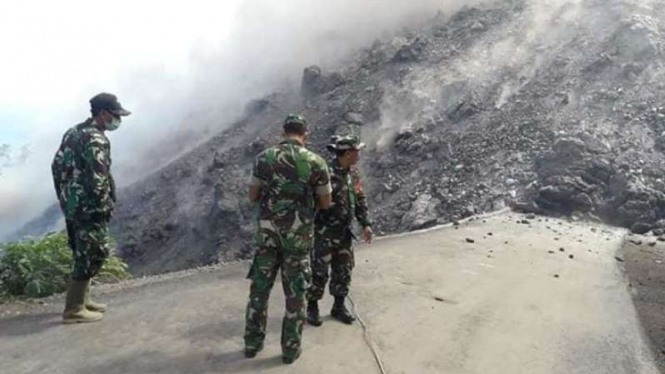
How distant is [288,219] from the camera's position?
4.11 meters

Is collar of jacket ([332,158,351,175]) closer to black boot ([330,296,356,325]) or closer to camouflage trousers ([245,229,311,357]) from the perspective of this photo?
camouflage trousers ([245,229,311,357])

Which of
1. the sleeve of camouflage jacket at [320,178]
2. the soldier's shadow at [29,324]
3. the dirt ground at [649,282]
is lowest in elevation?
the dirt ground at [649,282]

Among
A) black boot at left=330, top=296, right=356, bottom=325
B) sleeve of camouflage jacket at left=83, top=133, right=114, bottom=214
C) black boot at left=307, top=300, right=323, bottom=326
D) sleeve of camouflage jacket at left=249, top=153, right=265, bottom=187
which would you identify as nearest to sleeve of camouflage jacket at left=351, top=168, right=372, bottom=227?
black boot at left=330, top=296, right=356, bottom=325

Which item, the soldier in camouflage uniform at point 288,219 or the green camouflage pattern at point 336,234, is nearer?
the soldier in camouflage uniform at point 288,219

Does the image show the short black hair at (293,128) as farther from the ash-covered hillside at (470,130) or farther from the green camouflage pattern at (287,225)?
the ash-covered hillside at (470,130)

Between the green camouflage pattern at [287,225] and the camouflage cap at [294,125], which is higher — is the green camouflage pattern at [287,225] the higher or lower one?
the lower one

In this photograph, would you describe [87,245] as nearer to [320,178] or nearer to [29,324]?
[29,324]

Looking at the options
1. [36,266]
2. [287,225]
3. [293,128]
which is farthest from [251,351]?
[36,266]

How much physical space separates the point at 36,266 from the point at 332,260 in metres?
3.63

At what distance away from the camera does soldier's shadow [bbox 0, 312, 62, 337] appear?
16.8 feet

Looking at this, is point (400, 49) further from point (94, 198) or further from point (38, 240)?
point (94, 198)

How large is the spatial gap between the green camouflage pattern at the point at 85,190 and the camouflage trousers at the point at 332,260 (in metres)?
1.72

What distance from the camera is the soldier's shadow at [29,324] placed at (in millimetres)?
5105

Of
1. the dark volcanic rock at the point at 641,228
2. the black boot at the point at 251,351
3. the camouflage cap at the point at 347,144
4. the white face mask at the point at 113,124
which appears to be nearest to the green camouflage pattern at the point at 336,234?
the camouflage cap at the point at 347,144
